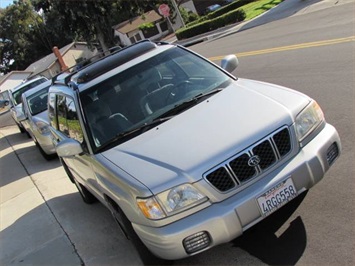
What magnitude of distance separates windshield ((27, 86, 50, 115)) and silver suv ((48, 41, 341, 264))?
6.71 metres

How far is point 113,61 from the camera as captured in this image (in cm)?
550

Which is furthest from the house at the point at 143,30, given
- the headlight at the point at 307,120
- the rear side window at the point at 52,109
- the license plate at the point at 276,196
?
the license plate at the point at 276,196

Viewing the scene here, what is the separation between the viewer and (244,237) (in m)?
4.45

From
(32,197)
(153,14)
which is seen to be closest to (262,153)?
(32,197)

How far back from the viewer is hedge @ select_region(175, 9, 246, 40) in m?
27.1

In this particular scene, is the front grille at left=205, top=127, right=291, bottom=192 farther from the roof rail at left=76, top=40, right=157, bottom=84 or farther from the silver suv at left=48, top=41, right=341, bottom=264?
the roof rail at left=76, top=40, right=157, bottom=84

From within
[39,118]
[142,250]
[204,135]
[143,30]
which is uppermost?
[204,135]

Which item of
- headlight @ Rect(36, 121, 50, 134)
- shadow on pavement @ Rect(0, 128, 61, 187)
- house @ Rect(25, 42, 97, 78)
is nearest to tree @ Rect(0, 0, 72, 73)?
house @ Rect(25, 42, 97, 78)

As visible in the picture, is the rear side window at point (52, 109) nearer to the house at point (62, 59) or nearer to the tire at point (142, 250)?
the tire at point (142, 250)

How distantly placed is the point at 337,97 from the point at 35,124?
7019 millimetres

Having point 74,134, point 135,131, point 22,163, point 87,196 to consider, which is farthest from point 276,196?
point 22,163

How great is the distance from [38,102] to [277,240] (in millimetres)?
9218

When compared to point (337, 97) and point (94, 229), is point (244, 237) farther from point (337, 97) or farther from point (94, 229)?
point (337, 97)

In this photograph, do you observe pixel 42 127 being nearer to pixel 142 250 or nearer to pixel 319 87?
pixel 319 87
